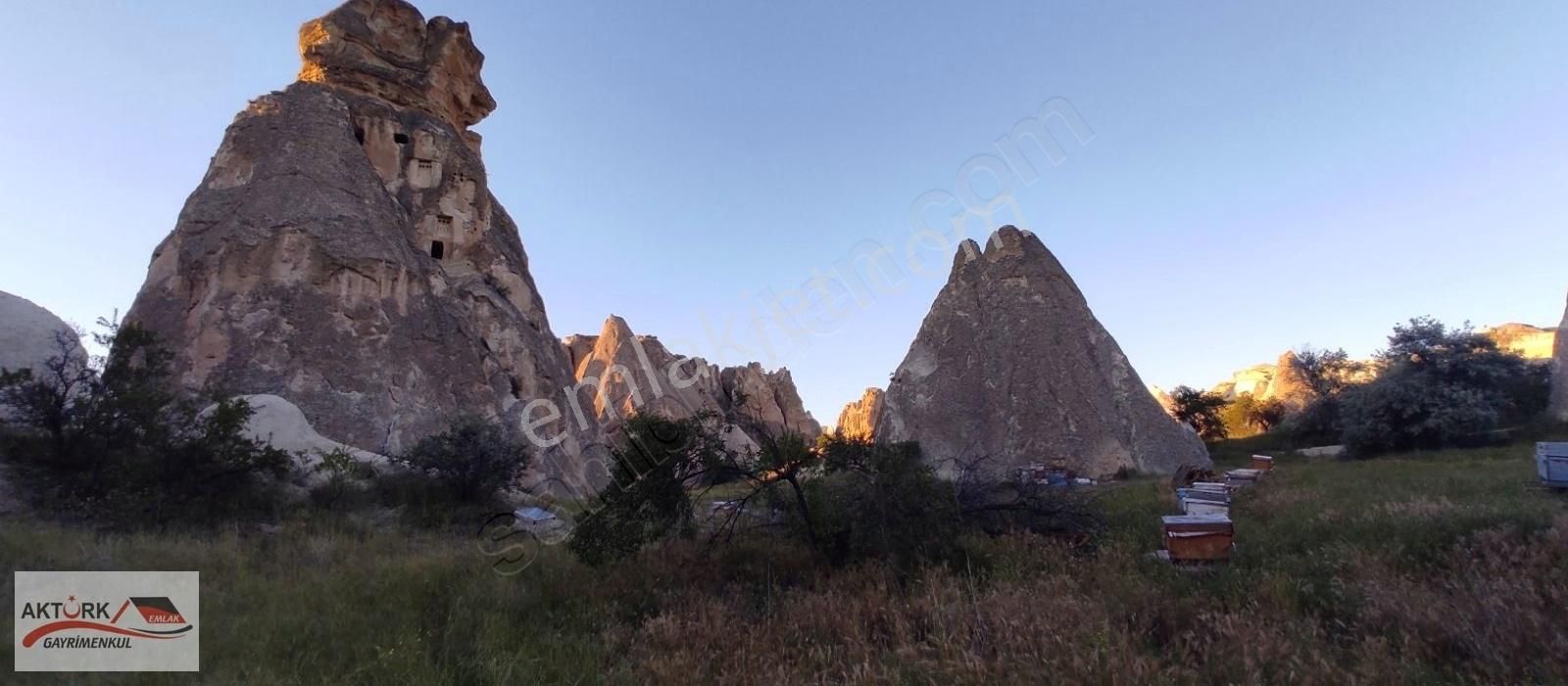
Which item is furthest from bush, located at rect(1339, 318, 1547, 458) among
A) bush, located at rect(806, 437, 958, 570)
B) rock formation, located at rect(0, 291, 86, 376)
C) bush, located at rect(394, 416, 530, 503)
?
rock formation, located at rect(0, 291, 86, 376)

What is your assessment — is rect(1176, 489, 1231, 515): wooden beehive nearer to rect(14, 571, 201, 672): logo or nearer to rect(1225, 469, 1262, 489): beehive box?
rect(1225, 469, 1262, 489): beehive box

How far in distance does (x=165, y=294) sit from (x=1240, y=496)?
25.9 meters

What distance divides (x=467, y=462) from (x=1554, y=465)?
645 inches

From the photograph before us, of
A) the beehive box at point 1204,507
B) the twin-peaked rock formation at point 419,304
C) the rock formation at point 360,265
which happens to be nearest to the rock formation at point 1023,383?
the twin-peaked rock formation at point 419,304

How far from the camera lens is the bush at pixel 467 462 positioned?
12.1m

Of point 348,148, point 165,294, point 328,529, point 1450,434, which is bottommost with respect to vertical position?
point 1450,434

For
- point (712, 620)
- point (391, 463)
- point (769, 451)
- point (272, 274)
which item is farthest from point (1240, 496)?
point (272, 274)

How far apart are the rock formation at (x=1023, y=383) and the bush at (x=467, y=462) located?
497 inches

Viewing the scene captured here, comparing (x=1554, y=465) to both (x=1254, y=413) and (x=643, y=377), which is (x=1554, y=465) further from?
(x=643, y=377)

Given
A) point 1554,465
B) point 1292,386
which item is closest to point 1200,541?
point 1554,465

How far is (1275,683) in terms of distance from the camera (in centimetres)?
311

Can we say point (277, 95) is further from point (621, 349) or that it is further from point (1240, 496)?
point (1240, 496)

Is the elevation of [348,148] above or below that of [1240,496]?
above

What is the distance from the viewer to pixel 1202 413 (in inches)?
1248
